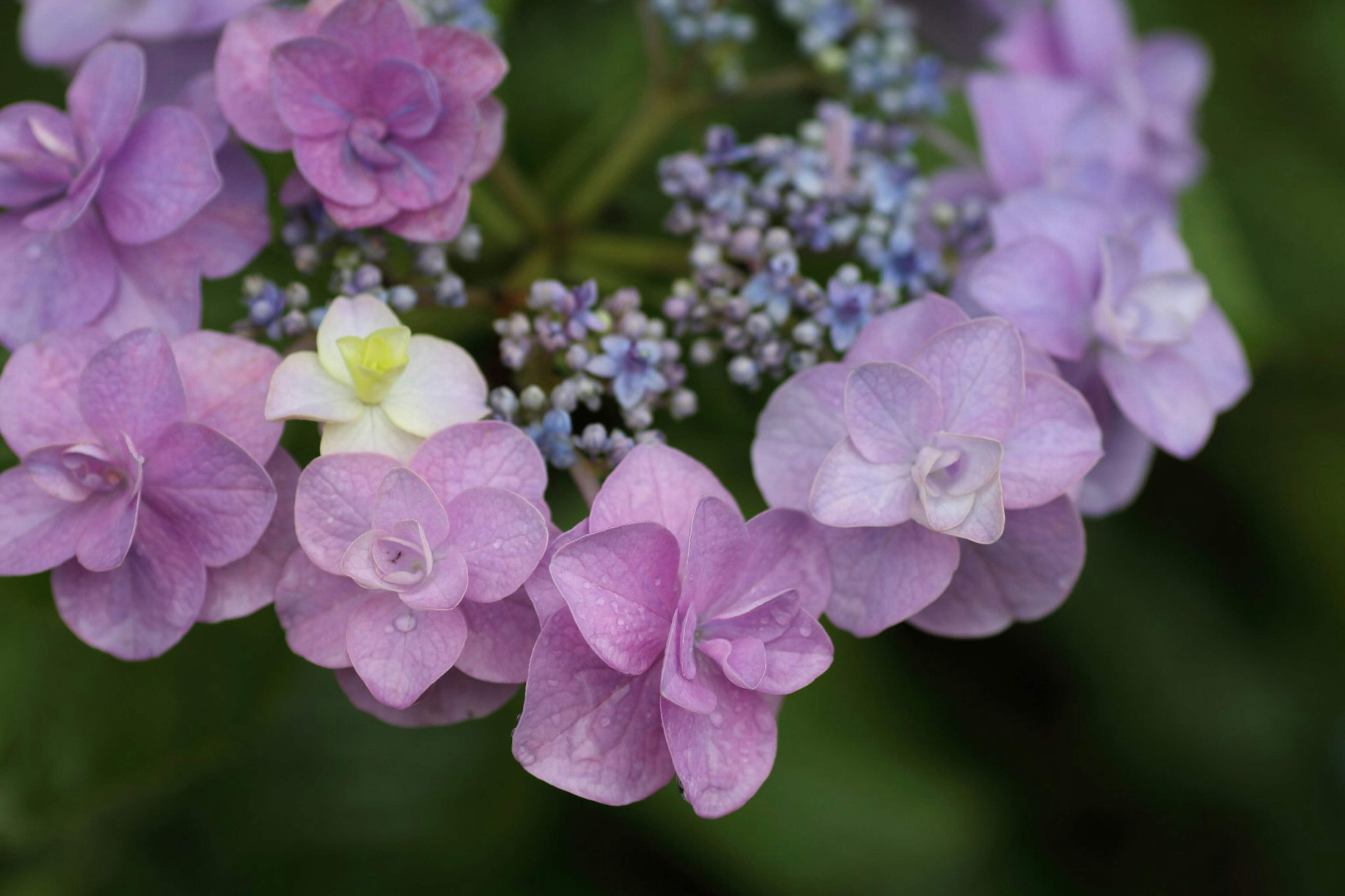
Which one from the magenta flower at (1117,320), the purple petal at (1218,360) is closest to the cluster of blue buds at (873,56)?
the magenta flower at (1117,320)

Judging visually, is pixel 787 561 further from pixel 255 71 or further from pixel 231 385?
pixel 255 71

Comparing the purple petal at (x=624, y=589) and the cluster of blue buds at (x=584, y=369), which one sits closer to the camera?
the purple petal at (x=624, y=589)

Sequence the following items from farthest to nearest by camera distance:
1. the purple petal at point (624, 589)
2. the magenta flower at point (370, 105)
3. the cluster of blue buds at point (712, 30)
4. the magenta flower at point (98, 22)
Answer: the cluster of blue buds at point (712, 30), the magenta flower at point (98, 22), the magenta flower at point (370, 105), the purple petal at point (624, 589)

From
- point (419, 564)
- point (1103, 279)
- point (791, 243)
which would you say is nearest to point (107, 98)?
point (419, 564)

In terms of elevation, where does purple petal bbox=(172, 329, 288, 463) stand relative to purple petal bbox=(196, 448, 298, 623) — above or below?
above

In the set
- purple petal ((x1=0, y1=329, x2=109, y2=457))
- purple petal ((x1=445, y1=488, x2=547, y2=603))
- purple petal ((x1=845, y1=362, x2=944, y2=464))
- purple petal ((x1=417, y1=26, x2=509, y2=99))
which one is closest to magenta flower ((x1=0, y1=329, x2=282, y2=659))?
purple petal ((x1=0, y1=329, x2=109, y2=457))

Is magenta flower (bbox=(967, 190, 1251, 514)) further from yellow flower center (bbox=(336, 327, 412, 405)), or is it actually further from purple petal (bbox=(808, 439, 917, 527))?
yellow flower center (bbox=(336, 327, 412, 405))

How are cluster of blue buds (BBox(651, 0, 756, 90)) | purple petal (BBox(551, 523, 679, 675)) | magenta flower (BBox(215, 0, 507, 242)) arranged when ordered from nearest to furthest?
purple petal (BBox(551, 523, 679, 675)) → magenta flower (BBox(215, 0, 507, 242)) → cluster of blue buds (BBox(651, 0, 756, 90))

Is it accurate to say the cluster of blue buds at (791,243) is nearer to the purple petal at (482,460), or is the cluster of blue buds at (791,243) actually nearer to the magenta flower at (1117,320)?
the magenta flower at (1117,320)
